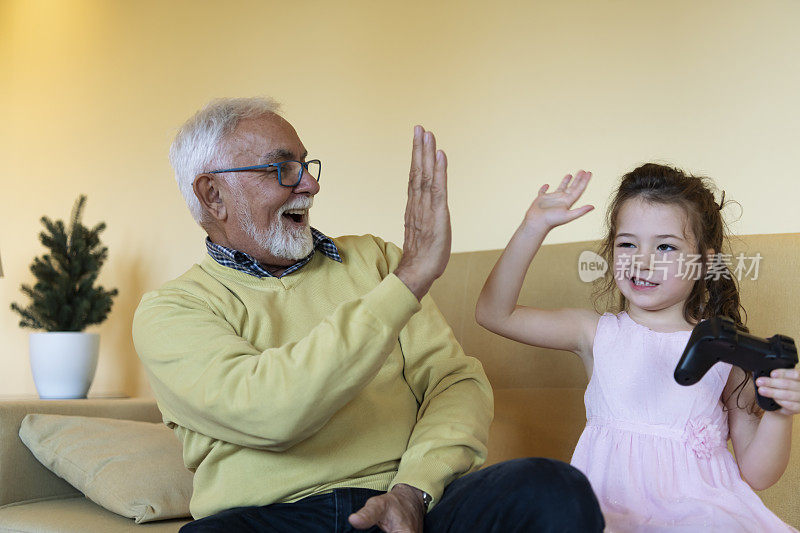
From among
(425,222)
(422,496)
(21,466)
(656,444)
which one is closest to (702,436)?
(656,444)

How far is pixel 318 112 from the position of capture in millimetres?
2986

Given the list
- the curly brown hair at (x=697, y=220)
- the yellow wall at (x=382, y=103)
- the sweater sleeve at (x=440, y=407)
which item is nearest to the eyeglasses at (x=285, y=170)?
the sweater sleeve at (x=440, y=407)

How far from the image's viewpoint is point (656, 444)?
142 centimetres

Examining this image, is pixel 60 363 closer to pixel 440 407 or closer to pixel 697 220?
pixel 440 407

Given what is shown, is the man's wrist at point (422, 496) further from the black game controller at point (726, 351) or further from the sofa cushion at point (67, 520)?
the sofa cushion at point (67, 520)

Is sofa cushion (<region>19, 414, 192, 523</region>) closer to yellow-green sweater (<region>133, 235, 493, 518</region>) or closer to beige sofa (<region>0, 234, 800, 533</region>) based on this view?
beige sofa (<region>0, 234, 800, 533</region>)

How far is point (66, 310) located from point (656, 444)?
2.35 m

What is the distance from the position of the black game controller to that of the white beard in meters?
0.81

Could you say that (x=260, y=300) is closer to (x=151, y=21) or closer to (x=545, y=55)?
(x=545, y=55)

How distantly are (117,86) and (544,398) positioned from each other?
100 inches

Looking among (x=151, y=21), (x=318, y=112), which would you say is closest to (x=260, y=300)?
(x=318, y=112)

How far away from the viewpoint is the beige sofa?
1.74m

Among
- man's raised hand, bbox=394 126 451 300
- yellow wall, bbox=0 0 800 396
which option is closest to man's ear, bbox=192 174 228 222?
man's raised hand, bbox=394 126 451 300

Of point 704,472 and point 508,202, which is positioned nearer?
Result: point 704,472
